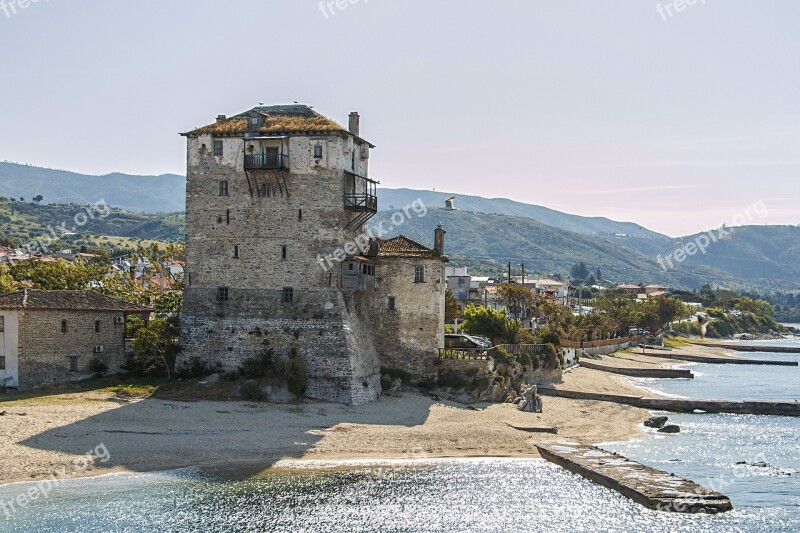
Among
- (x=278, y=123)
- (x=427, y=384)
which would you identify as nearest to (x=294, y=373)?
(x=427, y=384)

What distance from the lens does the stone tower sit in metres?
49.5

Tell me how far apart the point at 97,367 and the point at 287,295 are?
11.0 m

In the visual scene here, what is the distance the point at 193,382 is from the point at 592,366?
1872 inches

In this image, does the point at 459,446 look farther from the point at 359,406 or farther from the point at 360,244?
the point at 360,244

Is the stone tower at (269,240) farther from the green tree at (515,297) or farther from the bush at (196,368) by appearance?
the green tree at (515,297)

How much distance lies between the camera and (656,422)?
178ft

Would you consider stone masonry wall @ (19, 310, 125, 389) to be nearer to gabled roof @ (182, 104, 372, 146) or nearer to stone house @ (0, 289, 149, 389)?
stone house @ (0, 289, 149, 389)

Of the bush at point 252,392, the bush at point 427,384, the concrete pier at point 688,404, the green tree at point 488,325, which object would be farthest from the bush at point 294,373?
the green tree at point 488,325

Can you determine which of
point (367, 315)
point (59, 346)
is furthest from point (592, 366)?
point (59, 346)

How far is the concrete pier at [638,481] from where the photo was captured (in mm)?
35500

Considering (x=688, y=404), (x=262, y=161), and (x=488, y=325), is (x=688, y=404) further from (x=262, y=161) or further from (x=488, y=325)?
(x=262, y=161)

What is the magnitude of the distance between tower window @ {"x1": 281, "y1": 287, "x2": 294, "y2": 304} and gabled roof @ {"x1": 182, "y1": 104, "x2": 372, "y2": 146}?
854cm

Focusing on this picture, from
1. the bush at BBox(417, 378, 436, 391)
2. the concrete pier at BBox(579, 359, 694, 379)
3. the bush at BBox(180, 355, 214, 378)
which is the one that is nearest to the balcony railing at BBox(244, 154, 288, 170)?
the bush at BBox(180, 355, 214, 378)

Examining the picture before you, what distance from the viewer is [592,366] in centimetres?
8594
